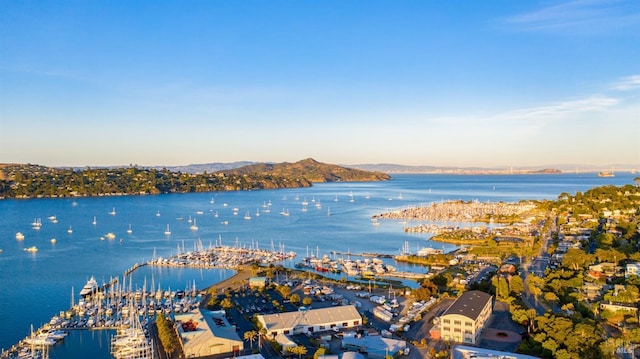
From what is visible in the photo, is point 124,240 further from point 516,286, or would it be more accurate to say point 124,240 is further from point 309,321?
point 516,286

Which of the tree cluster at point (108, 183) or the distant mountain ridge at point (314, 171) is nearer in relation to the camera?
the tree cluster at point (108, 183)

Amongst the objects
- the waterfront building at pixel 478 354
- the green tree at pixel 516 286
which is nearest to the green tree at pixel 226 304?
the waterfront building at pixel 478 354

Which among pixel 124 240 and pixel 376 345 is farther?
pixel 124 240

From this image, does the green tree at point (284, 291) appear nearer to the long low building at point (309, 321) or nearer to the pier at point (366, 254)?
the long low building at point (309, 321)

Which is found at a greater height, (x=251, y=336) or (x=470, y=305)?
(x=470, y=305)

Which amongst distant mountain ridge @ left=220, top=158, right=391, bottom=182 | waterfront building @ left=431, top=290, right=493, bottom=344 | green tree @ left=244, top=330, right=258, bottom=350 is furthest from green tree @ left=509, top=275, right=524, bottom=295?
distant mountain ridge @ left=220, top=158, right=391, bottom=182

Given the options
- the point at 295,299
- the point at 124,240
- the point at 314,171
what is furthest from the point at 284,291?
the point at 314,171
